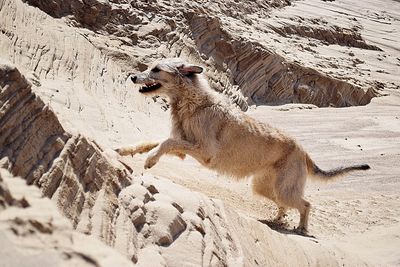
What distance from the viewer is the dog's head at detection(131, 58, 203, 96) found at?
20.7 ft

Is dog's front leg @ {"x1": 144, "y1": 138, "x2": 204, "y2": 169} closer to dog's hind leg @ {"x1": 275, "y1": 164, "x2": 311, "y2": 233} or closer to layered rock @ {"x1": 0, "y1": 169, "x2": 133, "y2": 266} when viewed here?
dog's hind leg @ {"x1": 275, "y1": 164, "x2": 311, "y2": 233}

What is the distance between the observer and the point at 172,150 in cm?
582

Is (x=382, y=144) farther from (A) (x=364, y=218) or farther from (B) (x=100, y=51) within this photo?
(B) (x=100, y=51)

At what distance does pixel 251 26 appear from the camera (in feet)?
59.9

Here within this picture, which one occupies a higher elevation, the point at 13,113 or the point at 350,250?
the point at 13,113

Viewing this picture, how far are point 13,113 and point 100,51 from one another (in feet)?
28.7

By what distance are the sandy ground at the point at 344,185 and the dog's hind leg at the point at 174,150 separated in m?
0.49

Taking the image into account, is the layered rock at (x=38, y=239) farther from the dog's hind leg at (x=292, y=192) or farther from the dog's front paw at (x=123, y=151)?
the dog's hind leg at (x=292, y=192)

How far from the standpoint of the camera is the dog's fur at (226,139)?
6059 mm

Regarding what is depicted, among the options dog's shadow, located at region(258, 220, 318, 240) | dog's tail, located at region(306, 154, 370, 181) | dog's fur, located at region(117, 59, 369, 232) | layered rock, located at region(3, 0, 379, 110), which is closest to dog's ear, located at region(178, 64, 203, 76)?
dog's fur, located at region(117, 59, 369, 232)

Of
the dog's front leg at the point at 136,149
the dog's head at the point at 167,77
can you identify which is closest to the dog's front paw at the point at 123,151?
the dog's front leg at the point at 136,149

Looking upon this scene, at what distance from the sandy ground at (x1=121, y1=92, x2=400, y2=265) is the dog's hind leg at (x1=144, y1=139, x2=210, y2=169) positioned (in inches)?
19.4

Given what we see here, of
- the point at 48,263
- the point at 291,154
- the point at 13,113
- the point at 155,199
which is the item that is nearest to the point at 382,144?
the point at 291,154

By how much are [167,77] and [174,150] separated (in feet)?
3.39
